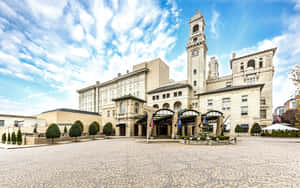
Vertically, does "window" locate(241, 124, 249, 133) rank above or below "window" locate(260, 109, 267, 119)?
below

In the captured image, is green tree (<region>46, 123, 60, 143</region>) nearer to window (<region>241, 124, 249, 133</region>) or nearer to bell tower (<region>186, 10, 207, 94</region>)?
window (<region>241, 124, 249, 133</region>)

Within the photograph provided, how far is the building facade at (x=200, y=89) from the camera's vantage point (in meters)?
33.9

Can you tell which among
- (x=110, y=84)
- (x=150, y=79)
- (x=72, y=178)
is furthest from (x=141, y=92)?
(x=72, y=178)

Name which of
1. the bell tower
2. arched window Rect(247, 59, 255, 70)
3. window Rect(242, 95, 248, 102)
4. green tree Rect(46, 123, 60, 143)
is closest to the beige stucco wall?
window Rect(242, 95, 248, 102)

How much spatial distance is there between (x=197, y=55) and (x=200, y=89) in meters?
11.7

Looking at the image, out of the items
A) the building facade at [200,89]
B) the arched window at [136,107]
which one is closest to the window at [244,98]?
the building facade at [200,89]

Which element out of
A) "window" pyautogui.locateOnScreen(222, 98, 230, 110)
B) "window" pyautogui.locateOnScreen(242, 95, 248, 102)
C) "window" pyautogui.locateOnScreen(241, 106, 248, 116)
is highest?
"window" pyautogui.locateOnScreen(242, 95, 248, 102)

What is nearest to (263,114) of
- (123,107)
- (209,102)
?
(209,102)

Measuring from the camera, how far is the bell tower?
148 ft

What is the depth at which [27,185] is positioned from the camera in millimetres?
5129

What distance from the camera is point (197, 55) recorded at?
154ft

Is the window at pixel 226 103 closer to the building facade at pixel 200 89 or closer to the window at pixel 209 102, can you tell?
the building facade at pixel 200 89

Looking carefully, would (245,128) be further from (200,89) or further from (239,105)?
(200,89)

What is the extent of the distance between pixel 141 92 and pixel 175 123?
3395cm
